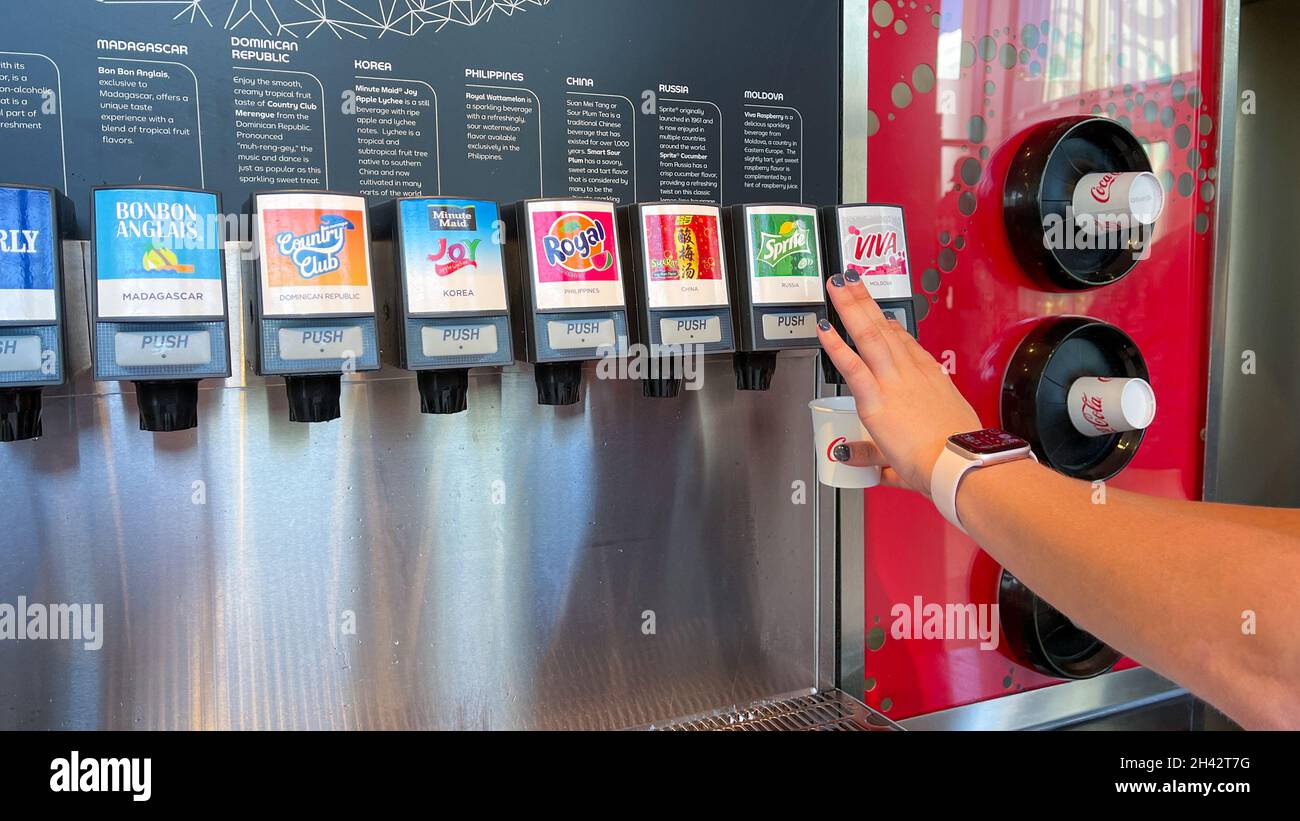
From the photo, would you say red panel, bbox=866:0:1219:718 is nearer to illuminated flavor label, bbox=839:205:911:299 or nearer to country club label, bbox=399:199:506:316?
illuminated flavor label, bbox=839:205:911:299

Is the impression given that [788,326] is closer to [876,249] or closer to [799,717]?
[876,249]

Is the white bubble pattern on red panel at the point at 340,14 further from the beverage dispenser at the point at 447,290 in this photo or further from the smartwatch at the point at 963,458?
the smartwatch at the point at 963,458

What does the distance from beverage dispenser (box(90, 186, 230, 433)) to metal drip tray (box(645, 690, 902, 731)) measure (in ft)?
2.58

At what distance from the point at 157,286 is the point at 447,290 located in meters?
0.27

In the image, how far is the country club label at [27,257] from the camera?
32.2 inches

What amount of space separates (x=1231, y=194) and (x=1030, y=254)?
59cm

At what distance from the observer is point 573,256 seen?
1.00m

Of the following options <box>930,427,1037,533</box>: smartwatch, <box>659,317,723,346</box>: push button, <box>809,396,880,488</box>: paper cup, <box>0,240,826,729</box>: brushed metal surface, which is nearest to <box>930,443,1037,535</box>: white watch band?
<box>930,427,1037,533</box>: smartwatch

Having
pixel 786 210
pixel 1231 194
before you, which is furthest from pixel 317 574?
pixel 1231 194

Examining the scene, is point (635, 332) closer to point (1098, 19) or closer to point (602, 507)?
point (602, 507)

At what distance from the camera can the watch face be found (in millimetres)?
899

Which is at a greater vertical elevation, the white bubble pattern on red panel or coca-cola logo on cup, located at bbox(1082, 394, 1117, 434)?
the white bubble pattern on red panel

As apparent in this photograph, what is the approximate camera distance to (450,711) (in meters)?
1.17

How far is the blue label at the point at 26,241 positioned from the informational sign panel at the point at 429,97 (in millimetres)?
124
